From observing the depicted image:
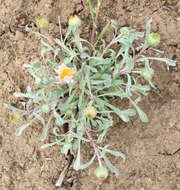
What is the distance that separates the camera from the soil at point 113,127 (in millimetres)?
2227

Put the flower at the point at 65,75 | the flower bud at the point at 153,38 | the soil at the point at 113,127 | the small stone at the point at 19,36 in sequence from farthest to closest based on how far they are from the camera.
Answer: the small stone at the point at 19,36
the soil at the point at 113,127
the flower at the point at 65,75
the flower bud at the point at 153,38

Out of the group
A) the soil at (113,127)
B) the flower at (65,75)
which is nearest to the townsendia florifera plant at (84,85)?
the flower at (65,75)

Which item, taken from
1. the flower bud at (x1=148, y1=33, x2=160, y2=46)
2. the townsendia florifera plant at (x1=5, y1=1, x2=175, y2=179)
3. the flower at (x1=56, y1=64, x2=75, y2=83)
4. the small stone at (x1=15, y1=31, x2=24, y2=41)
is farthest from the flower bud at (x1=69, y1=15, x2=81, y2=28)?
the small stone at (x1=15, y1=31, x2=24, y2=41)

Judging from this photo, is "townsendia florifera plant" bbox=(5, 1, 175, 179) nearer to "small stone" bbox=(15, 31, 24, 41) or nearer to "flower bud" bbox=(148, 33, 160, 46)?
"flower bud" bbox=(148, 33, 160, 46)

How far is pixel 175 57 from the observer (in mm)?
2289

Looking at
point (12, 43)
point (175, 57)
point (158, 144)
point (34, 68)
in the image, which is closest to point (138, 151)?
point (158, 144)

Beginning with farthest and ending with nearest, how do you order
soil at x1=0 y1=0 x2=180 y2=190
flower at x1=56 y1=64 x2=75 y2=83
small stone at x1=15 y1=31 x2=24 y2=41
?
small stone at x1=15 y1=31 x2=24 y2=41
soil at x1=0 y1=0 x2=180 y2=190
flower at x1=56 y1=64 x2=75 y2=83

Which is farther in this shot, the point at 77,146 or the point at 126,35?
the point at 77,146

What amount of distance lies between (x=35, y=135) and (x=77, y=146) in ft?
1.37

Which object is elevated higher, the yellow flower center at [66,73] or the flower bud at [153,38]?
the flower bud at [153,38]

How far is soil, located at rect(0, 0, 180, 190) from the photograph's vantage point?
223 centimetres

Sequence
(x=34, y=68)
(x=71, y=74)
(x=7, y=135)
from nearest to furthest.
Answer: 1. (x=71, y=74)
2. (x=34, y=68)
3. (x=7, y=135)

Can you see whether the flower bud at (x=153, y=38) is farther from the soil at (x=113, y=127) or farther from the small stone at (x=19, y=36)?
the small stone at (x=19, y=36)

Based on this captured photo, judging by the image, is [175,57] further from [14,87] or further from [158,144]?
[14,87]
